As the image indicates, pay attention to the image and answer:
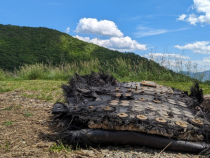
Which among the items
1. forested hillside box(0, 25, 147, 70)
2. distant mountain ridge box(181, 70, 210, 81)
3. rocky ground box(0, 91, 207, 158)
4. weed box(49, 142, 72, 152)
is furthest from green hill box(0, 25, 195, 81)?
weed box(49, 142, 72, 152)

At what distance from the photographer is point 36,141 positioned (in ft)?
6.51

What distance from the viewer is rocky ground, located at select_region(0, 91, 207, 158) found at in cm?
166

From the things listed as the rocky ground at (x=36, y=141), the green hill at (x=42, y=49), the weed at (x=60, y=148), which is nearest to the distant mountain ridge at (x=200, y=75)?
the rocky ground at (x=36, y=141)

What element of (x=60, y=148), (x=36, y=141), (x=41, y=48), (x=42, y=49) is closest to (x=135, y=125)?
(x=60, y=148)

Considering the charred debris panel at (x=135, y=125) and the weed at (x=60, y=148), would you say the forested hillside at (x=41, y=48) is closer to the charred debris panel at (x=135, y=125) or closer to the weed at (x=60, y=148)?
the charred debris panel at (x=135, y=125)

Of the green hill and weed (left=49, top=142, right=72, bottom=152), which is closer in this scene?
weed (left=49, top=142, right=72, bottom=152)

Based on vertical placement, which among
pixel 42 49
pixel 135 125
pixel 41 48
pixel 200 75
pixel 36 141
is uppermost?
pixel 41 48

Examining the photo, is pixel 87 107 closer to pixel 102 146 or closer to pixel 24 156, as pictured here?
pixel 102 146

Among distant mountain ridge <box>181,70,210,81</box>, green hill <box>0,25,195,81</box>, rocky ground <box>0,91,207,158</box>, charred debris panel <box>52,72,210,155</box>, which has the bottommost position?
rocky ground <box>0,91,207,158</box>

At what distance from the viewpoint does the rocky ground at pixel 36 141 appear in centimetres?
166

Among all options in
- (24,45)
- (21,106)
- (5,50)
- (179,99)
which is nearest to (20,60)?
(5,50)

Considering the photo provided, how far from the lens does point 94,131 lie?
69.4 inches

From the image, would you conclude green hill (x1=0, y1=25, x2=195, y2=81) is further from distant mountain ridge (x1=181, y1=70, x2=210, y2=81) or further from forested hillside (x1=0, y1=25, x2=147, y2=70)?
distant mountain ridge (x1=181, y1=70, x2=210, y2=81)

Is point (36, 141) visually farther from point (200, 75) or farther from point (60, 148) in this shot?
point (200, 75)
